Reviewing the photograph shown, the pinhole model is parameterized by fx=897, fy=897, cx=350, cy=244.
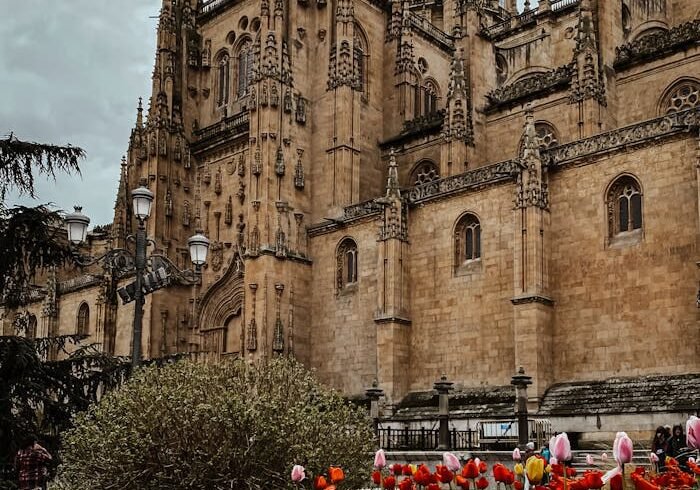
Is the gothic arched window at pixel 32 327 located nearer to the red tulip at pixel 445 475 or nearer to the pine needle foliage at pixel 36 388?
the pine needle foliage at pixel 36 388

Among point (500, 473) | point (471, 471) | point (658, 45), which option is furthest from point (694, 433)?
point (658, 45)

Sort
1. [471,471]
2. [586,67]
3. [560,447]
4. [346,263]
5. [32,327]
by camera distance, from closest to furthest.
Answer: [560,447], [471,471], [586,67], [346,263], [32,327]

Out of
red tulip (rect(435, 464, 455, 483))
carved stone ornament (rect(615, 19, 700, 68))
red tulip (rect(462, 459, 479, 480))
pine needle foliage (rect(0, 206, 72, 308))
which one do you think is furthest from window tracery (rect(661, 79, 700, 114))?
red tulip (rect(462, 459, 479, 480))

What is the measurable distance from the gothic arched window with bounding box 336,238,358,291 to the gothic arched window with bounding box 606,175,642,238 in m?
10.2

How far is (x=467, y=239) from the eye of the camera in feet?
94.2

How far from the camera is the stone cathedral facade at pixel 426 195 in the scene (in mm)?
24078

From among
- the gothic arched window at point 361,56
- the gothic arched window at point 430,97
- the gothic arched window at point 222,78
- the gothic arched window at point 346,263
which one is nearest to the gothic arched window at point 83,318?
the gothic arched window at point 222,78

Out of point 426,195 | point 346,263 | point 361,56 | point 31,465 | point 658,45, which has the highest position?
point 361,56

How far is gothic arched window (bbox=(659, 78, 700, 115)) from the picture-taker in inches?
1131

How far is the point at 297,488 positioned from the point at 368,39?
28668mm

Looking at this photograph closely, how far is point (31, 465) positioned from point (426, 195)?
1817 cm

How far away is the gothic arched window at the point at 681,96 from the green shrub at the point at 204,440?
2144cm

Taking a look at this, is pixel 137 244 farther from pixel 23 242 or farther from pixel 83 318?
pixel 83 318

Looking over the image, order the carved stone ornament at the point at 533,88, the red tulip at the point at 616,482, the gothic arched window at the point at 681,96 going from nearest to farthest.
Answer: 1. the red tulip at the point at 616,482
2. the gothic arched window at the point at 681,96
3. the carved stone ornament at the point at 533,88
